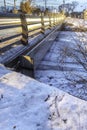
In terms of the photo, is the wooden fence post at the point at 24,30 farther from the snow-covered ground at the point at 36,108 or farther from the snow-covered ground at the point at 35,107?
the snow-covered ground at the point at 36,108

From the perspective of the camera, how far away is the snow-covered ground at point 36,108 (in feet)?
12.7

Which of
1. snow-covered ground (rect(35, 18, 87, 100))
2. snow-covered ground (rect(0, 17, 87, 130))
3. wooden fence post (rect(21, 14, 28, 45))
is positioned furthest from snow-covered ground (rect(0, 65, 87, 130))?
wooden fence post (rect(21, 14, 28, 45))

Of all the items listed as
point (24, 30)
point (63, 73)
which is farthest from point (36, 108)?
point (63, 73)

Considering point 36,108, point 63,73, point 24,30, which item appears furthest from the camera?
point 63,73

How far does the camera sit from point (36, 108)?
4.25 meters

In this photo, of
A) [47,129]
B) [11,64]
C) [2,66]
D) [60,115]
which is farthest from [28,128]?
[11,64]

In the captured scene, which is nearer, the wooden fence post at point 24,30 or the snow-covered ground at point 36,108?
the snow-covered ground at point 36,108

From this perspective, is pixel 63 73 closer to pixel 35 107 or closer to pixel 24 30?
pixel 24 30

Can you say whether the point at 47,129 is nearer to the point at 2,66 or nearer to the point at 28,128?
the point at 28,128

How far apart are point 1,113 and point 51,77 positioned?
633 centimetres

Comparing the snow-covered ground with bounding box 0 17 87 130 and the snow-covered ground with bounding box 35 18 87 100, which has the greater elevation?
the snow-covered ground with bounding box 0 17 87 130

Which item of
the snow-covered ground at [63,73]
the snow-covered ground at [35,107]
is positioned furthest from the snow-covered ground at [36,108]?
the snow-covered ground at [63,73]

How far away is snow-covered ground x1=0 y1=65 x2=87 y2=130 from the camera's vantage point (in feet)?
12.7

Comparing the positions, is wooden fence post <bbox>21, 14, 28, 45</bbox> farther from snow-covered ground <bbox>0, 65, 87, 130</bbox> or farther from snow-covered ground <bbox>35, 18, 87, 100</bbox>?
snow-covered ground <bbox>0, 65, 87, 130</bbox>
